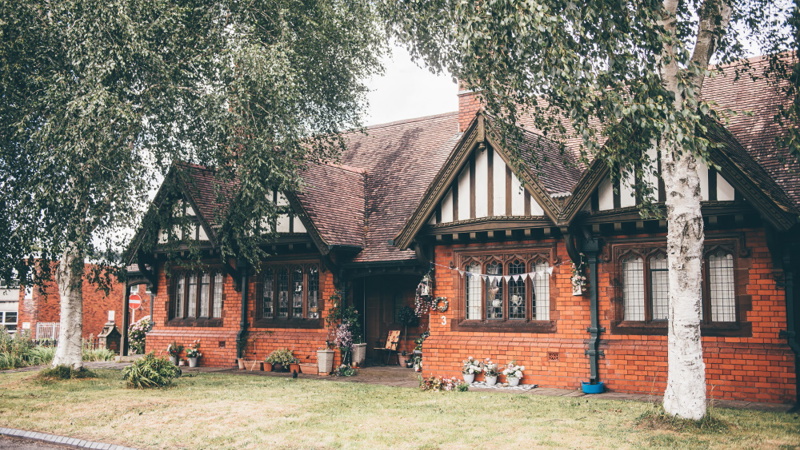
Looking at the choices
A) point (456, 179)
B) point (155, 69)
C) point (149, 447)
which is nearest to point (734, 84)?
point (456, 179)

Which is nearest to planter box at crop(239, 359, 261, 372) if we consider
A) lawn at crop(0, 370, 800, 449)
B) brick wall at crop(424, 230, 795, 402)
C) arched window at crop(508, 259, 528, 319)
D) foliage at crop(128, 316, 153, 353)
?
lawn at crop(0, 370, 800, 449)

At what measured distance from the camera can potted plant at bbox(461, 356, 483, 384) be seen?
53.2 ft

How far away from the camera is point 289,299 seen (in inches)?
816

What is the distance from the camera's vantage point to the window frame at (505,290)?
1572 cm

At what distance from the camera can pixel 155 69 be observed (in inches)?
645

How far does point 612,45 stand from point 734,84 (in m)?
8.92

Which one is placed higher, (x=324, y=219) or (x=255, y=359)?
(x=324, y=219)

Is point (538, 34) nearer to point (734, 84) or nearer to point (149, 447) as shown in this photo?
point (149, 447)

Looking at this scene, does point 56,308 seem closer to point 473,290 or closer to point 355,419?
point 473,290

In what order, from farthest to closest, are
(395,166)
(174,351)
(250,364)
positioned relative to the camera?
1. (395,166)
2. (174,351)
3. (250,364)

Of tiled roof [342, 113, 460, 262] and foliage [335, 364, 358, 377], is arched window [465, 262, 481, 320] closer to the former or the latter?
tiled roof [342, 113, 460, 262]

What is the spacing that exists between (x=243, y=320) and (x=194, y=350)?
2.11 meters

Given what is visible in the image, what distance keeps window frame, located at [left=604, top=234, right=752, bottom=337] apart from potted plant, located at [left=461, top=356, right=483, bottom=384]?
325cm

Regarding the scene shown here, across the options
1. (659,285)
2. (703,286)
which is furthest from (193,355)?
(703,286)
